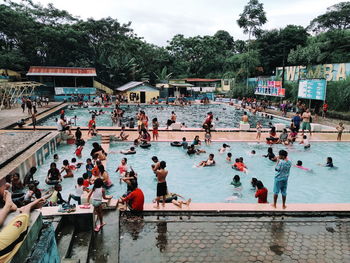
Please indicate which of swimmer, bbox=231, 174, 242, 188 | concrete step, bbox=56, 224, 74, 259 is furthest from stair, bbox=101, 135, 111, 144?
concrete step, bbox=56, 224, 74, 259

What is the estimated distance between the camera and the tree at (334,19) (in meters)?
46.3

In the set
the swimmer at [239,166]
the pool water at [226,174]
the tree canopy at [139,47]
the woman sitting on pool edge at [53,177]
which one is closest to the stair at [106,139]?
the pool water at [226,174]

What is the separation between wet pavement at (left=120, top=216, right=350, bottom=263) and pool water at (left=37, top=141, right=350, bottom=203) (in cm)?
241

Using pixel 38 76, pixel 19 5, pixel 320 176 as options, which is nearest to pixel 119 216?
pixel 320 176

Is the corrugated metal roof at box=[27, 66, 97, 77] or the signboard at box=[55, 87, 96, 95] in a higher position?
the corrugated metal roof at box=[27, 66, 97, 77]

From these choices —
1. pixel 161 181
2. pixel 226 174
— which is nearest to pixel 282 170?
pixel 161 181

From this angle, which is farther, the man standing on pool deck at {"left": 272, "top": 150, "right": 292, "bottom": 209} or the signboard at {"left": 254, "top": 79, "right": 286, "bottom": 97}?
the signboard at {"left": 254, "top": 79, "right": 286, "bottom": 97}

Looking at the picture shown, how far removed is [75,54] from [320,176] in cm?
4346

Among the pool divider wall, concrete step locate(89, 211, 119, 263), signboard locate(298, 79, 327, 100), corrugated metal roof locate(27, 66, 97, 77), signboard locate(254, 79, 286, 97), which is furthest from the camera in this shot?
corrugated metal roof locate(27, 66, 97, 77)

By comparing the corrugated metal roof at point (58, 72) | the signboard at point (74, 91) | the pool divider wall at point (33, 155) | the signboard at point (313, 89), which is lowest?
the pool divider wall at point (33, 155)

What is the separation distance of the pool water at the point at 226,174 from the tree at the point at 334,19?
43.0m

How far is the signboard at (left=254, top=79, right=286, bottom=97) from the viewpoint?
26.3m

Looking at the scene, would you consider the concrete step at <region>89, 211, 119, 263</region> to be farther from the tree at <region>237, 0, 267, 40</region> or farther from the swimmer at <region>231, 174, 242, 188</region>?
the tree at <region>237, 0, 267, 40</region>

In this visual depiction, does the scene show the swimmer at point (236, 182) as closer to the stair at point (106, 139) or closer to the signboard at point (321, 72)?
the stair at point (106, 139)
